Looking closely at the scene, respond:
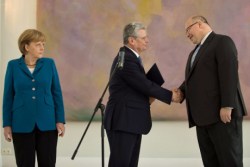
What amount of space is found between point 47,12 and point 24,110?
182 centimetres

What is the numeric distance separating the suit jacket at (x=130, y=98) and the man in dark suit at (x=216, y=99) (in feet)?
0.97

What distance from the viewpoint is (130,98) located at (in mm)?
2639

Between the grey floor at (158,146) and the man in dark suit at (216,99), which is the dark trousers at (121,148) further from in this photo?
the grey floor at (158,146)

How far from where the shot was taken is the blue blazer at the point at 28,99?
259 cm

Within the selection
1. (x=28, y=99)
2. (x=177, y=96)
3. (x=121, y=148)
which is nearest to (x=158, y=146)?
(x=177, y=96)

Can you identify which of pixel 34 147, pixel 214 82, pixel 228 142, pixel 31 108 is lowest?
pixel 34 147

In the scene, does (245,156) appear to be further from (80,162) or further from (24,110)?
(24,110)

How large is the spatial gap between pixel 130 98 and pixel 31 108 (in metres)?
0.67

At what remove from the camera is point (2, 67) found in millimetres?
4285

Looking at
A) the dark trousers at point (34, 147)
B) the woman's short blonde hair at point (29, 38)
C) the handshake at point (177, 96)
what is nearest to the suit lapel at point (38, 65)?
the woman's short blonde hair at point (29, 38)

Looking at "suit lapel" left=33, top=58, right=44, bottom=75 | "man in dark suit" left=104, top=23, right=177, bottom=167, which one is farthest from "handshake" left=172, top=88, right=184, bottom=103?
"suit lapel" left=33, top=58, right=44, bottom=75

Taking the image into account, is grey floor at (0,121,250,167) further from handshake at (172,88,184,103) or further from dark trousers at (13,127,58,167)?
dark trousers at (13,127,58,167)

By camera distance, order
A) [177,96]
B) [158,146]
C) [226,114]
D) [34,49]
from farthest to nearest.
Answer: [158,146] < [177,96] < [34,49] < [226,114]

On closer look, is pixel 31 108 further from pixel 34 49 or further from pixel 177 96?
pixel 177 96
